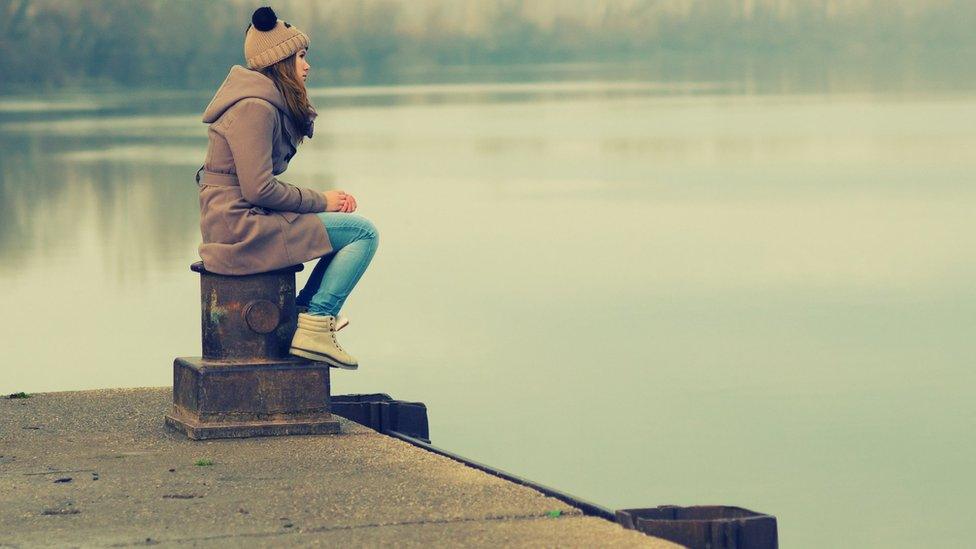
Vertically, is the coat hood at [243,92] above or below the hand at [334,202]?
above

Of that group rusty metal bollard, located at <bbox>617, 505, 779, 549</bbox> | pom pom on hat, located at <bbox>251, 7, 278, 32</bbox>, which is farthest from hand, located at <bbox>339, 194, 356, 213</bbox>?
rusty metal bollard, located at <bbox>617, 505, 779, 549</bbox>

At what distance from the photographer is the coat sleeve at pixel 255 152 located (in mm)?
7371

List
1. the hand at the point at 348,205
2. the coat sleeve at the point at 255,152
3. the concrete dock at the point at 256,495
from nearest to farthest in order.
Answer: the concrete dock at the point at 256,495
the coat sleeve at the point at 255,152
the hand at the point at 348,205

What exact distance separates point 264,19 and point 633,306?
8.60 meters

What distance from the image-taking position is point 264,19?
7.50 metres

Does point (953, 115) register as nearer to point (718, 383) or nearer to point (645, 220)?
point (645, 220)

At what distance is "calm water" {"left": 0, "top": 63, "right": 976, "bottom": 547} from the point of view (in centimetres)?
1012

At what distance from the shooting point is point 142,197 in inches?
1059

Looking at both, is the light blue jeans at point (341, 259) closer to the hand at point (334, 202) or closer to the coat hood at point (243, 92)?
the hand at point (334, 202)

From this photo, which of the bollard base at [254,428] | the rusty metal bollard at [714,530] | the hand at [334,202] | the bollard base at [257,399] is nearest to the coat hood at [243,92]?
the hand at [334,202]

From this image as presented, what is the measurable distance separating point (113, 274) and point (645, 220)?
6507mm

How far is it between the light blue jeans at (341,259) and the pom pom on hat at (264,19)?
→ 74 centimetres

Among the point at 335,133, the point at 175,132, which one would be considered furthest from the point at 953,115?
the point at 175,132

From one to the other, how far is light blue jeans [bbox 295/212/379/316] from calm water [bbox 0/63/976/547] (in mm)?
2289
